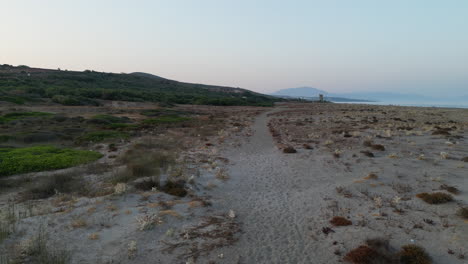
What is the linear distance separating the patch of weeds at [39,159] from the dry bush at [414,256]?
14364mm

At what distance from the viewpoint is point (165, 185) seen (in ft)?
35.3

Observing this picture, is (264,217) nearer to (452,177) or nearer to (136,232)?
(136,232)

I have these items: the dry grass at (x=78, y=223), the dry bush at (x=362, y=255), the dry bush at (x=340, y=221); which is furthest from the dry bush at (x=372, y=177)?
the dry grass at (x=78, y=223)

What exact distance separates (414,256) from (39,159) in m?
16.2

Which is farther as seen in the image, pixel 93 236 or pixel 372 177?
pixel 372 177

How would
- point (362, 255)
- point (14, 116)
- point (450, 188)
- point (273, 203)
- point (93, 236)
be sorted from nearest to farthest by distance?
point (362, 255), point (93, 236), point (273, 203), point (450, 188), point (14, 116)

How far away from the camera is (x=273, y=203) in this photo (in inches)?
384

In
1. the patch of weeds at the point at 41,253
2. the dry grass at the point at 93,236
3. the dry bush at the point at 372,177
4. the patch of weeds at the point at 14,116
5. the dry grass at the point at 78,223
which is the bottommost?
the dry grass at the point at 93,236

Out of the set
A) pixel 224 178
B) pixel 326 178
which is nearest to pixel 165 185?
pixel 224 178

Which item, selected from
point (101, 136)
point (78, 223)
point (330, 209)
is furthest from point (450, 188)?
point (101, 136)

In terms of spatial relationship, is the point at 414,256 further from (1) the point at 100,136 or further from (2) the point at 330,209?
(1) the point at 100,136

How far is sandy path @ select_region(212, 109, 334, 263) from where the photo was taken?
6578 millimetres

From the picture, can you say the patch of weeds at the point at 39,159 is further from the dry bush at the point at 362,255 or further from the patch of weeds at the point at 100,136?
the dry bush at the point at 362,255

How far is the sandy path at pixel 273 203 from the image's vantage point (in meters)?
6.58
